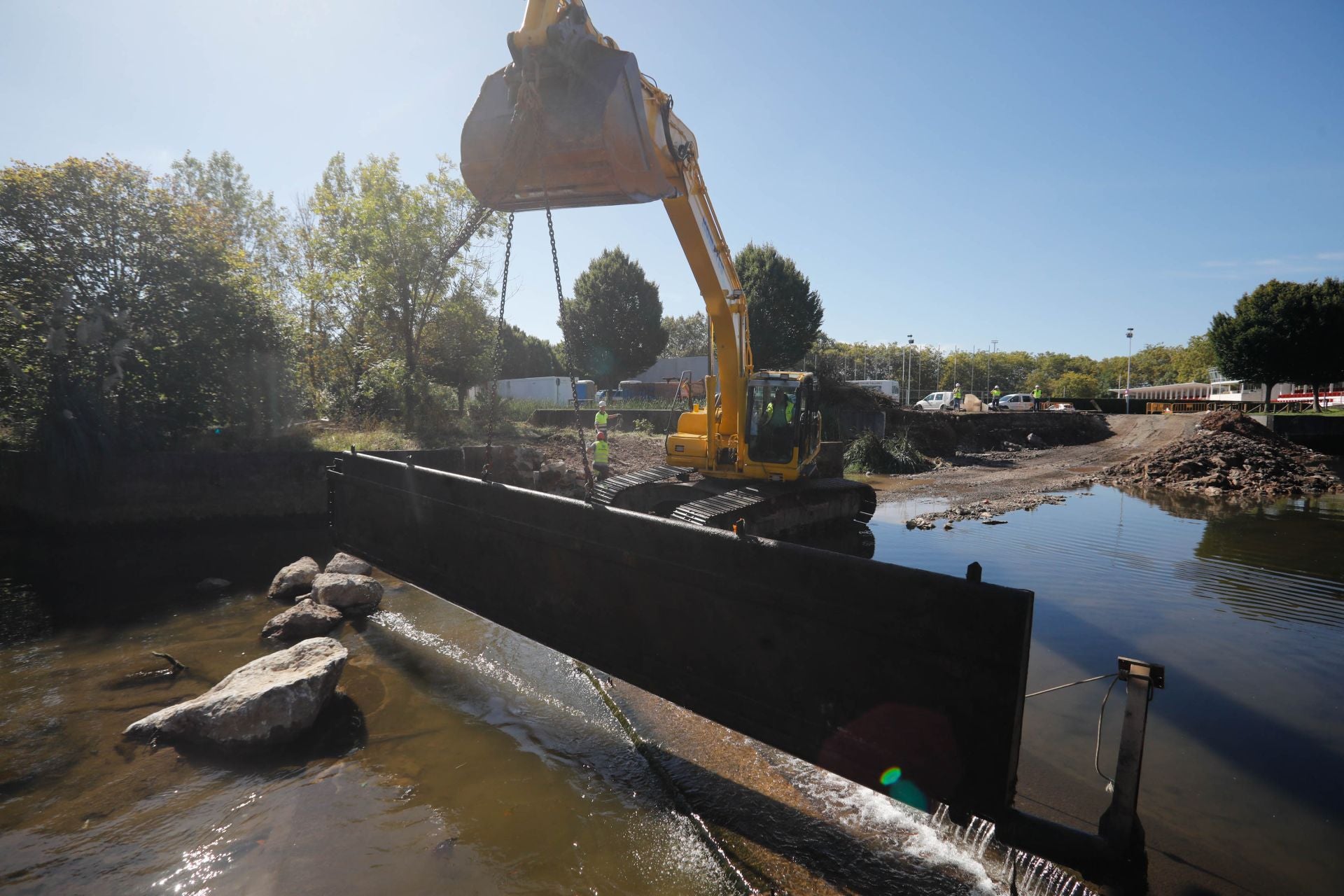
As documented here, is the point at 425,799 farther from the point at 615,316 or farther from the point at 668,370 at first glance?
the point at 668,370

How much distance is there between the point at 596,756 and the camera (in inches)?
174

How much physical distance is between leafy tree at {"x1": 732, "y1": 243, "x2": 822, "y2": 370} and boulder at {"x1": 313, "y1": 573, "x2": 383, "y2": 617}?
2945 cm

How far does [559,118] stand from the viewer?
4617 millimetres

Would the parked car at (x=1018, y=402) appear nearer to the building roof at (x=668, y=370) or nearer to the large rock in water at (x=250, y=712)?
the building roof at (x=668, y=370)

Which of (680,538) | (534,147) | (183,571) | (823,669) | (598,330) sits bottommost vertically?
(183,571)

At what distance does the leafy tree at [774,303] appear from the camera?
1406 inches

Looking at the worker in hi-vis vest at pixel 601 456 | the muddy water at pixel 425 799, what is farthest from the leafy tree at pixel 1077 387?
the muddy water at pixel 425 799

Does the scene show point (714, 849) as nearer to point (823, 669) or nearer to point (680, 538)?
point (823, 669)

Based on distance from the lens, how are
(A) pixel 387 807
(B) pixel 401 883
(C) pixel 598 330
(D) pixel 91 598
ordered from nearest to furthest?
(B) pixel 401 883 → (A) pixel 387 807 → (D) pixel 91 598 → (C) pixel 598 330

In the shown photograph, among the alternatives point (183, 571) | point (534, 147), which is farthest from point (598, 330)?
point (534, 147)

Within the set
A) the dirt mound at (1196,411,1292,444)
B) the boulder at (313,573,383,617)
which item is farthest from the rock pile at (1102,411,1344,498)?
the boulder at (313,573,383,617)

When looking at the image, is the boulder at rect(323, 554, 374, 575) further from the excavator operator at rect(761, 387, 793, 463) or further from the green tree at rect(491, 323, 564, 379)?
the green tree at rect(491, 323, 564, 379)

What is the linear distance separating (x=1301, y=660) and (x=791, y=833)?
6.09 metres

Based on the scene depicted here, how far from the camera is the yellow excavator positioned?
15.1 feet
